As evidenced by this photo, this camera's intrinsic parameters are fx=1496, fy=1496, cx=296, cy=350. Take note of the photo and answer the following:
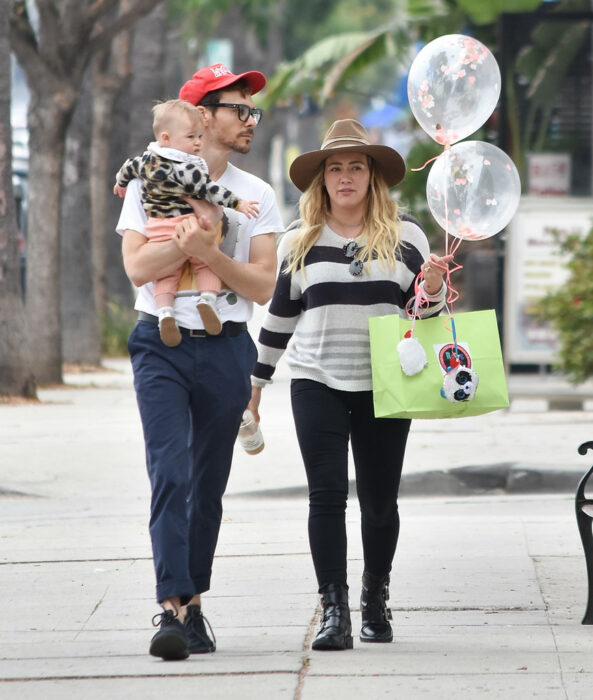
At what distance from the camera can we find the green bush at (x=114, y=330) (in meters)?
20.5

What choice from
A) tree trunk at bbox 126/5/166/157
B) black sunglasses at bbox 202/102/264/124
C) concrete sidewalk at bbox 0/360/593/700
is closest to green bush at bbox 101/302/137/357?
tree trunk at bbox 126/5/166/157

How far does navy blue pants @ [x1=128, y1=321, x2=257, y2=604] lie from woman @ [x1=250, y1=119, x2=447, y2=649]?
0.90 feet

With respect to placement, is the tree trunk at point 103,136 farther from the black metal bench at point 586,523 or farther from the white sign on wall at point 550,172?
the black metal bench at point 586,523

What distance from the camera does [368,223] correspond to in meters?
5.38

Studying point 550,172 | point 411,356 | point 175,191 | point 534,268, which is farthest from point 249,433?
point 550,172

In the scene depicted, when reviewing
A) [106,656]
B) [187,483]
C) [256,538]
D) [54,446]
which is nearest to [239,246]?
[187,483]

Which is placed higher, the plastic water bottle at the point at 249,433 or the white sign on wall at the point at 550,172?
the white sign on wall at the point at 550,172

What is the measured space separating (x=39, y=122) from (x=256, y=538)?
30.4 ft

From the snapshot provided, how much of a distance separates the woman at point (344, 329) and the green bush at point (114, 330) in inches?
597

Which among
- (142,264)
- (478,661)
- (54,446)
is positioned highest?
(142,264)

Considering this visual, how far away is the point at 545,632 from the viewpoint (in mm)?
5496

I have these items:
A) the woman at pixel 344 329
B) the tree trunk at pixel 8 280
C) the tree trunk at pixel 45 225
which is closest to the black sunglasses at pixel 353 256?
the woman at pixel 344 329

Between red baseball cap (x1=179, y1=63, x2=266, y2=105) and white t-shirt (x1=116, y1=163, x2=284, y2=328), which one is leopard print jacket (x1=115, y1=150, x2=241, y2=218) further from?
red baseball cap (x1=179, y1=63, x2=266, y2=105)

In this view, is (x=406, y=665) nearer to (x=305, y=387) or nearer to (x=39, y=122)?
(x=305, y=387)
